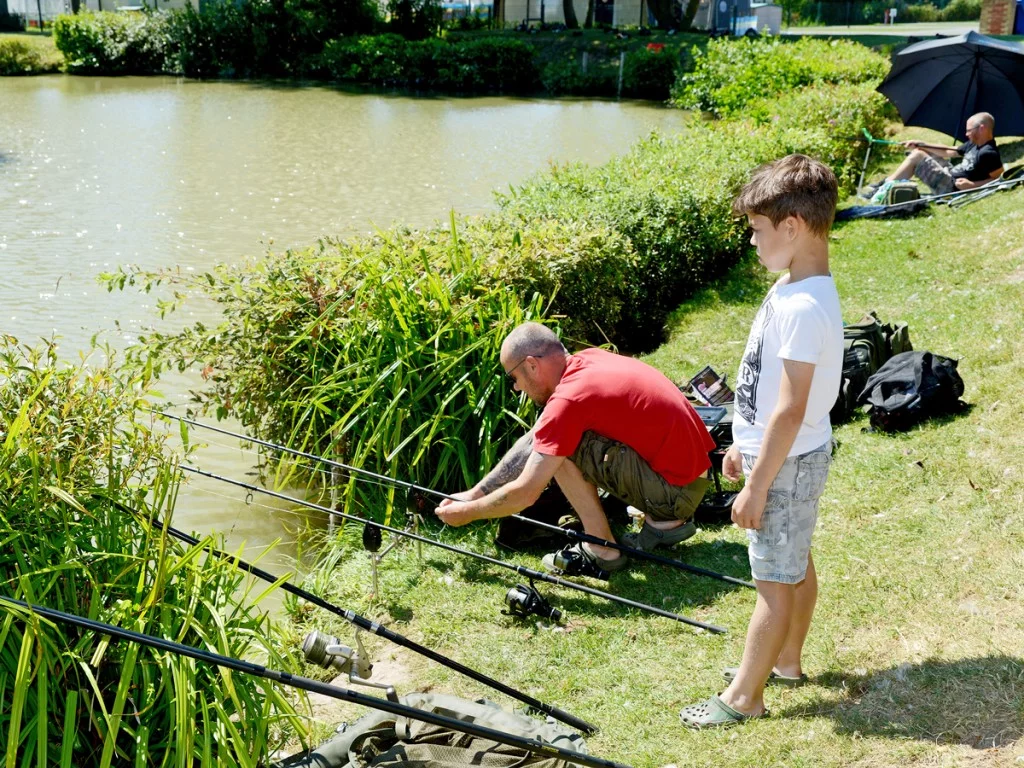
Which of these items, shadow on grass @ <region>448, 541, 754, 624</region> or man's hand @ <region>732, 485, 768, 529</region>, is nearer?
man's hand @ <region>732, 485, 768, 529</region>

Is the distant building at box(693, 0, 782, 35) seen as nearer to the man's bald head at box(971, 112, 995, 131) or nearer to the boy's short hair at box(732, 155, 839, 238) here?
the man's bald head at box(971, 112, 995, 131)

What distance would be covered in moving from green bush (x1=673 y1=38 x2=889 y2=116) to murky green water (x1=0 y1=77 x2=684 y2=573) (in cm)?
231

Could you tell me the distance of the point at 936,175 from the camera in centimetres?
1130

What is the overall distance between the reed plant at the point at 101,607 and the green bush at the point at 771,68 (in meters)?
15.4

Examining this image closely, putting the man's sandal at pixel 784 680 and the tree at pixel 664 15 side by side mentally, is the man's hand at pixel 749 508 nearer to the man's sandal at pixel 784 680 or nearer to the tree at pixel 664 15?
the man's sandal at pixel 784 680

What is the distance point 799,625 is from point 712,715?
0.42 meters

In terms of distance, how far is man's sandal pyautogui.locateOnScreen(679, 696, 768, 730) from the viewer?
3.40 metres

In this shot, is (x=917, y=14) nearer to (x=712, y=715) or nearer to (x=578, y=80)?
(x=578, y=80)

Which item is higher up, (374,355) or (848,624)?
(374,355)

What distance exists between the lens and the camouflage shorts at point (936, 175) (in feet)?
36.7

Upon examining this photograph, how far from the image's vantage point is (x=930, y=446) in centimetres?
547

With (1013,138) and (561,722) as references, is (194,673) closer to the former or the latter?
(561,722)

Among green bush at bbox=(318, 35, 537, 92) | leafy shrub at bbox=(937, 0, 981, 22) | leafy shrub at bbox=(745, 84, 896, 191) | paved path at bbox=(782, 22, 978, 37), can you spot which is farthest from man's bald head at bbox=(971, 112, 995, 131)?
leafy shrub at bbox=(937, 0, 981, 22)

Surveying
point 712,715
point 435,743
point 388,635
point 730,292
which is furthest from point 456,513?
point 730,292
